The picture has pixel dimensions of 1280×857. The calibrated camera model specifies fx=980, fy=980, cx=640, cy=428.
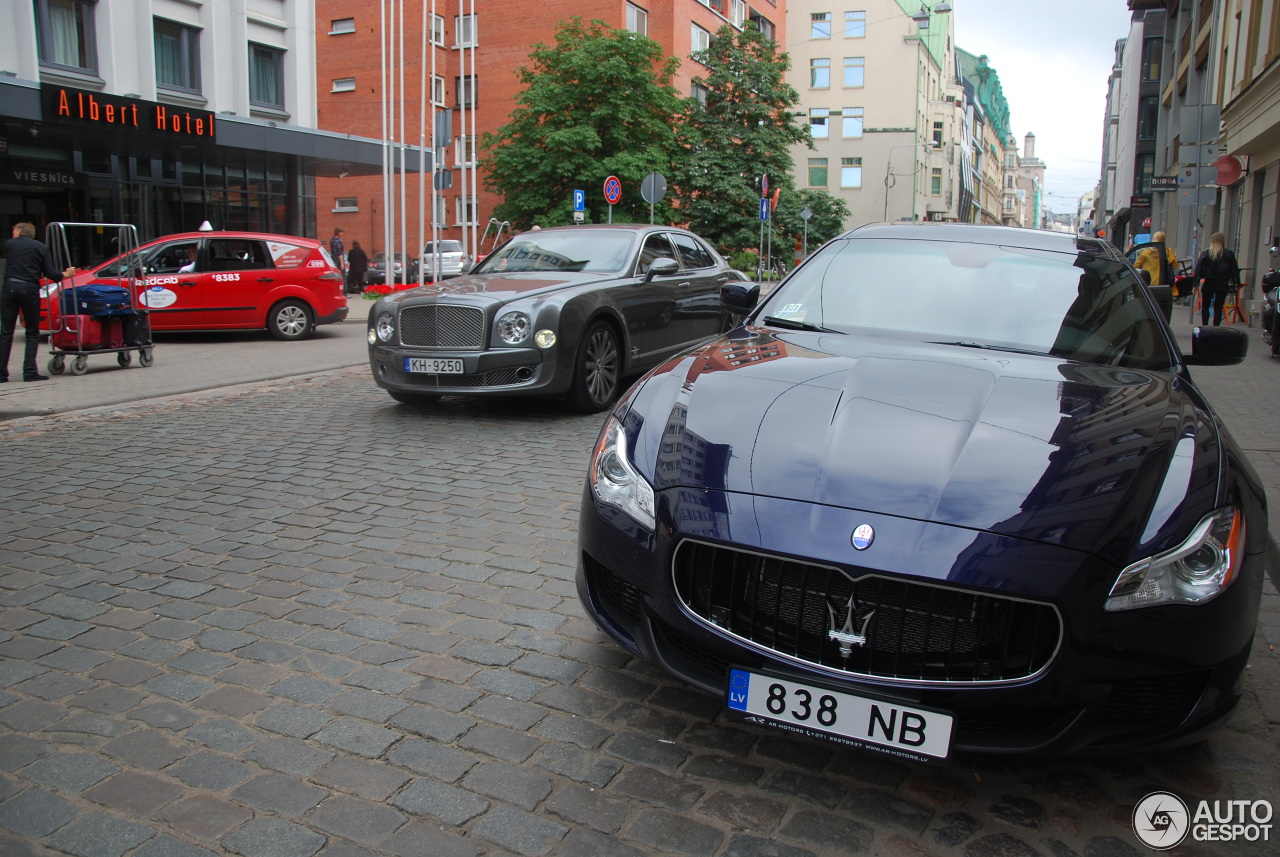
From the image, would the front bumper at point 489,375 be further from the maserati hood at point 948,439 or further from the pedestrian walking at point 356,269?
the pedestrian walking at point 356,269

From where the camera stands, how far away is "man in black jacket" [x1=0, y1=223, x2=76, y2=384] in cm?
1052

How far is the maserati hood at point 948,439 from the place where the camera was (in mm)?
2396

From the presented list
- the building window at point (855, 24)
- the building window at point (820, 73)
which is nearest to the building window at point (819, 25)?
the building window at point (855, 24)

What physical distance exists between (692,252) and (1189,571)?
8.35m

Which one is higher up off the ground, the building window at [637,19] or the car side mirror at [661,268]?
the building window at [637,19]

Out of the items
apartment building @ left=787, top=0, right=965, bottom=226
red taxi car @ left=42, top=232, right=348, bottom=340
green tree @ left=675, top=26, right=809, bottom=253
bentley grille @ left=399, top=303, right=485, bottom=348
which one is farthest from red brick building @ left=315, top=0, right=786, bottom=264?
bentley grille @ left=399, top=303, right=485, bottom=348

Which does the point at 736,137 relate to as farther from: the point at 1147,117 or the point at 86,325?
the point at 86,325

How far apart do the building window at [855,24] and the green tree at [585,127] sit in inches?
1428

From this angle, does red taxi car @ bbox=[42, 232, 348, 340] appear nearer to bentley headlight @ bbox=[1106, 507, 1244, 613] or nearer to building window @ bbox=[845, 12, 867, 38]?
bentley headlight @ bbox=[1106, 507, 1244, 613]

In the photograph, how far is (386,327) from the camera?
813 centimetres

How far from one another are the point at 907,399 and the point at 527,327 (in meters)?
5.16

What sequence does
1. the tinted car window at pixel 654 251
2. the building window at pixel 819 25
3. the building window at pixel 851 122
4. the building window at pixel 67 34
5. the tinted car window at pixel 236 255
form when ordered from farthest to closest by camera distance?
the building window at pixel 851 122, the building window at pixel 819 25, the building window at pixel 67 34, the tinted car window at pixel 236 255, the tinted car window at pixel 654 251

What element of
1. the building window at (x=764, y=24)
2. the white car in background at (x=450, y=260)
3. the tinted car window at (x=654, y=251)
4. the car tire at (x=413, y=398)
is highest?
the building window at (x=764, y=24)

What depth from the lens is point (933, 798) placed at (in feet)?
8.39
